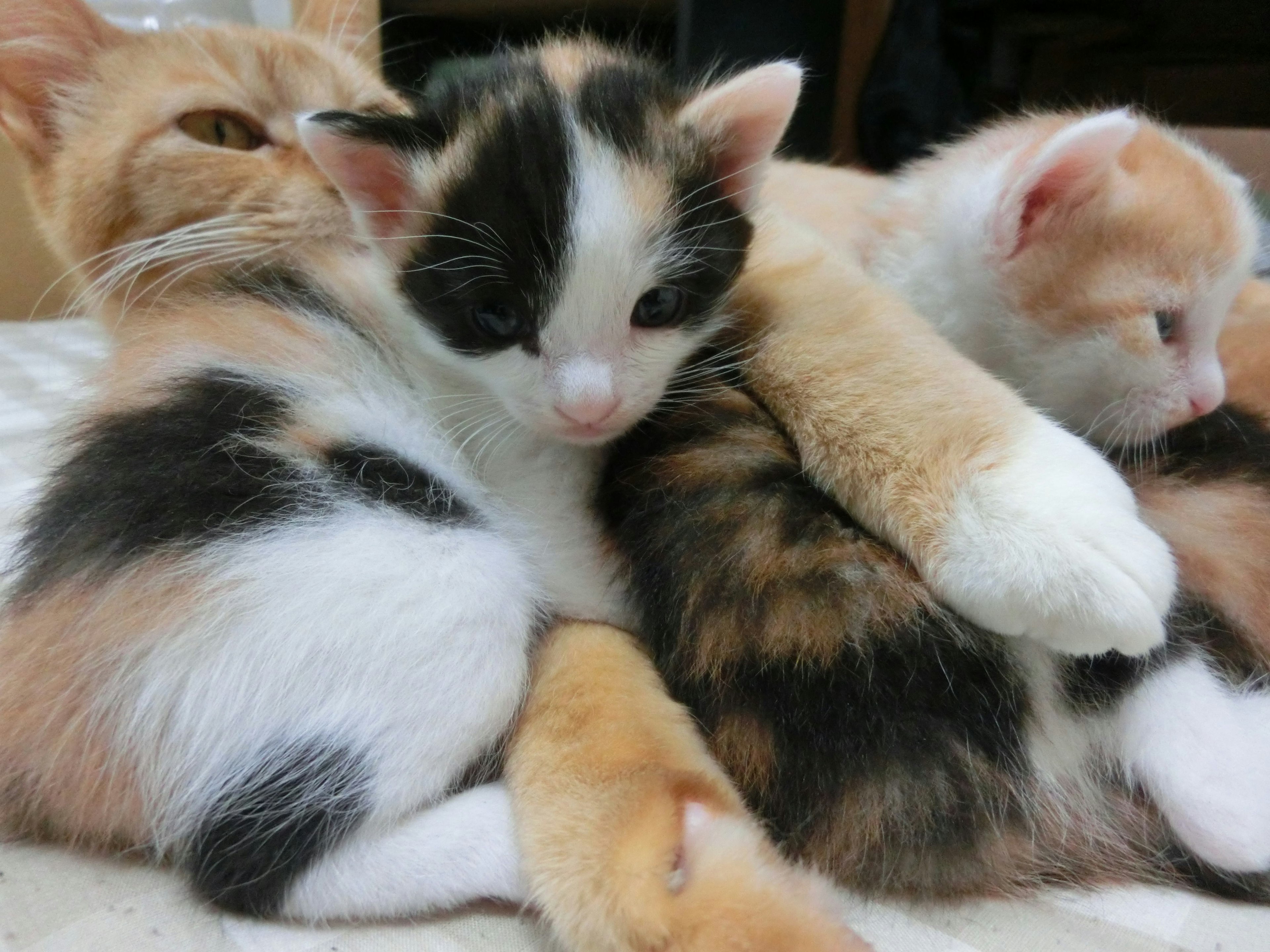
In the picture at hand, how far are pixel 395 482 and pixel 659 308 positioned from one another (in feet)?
0.85

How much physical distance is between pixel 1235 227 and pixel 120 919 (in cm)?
112

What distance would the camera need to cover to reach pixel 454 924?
1.93 ft

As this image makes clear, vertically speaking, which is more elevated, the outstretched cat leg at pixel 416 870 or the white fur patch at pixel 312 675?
the white fur patch at pixel 312 675

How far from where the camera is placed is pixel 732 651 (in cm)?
62

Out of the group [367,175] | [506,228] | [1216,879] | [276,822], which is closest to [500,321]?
[506,228]

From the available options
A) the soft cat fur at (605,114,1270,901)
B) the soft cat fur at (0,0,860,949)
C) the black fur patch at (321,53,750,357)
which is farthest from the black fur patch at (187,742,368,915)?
the black fur patch at (321,53,750,357)

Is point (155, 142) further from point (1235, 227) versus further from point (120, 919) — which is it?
Answer: point (1235, 227)

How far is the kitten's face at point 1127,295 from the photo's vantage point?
32.0 inches

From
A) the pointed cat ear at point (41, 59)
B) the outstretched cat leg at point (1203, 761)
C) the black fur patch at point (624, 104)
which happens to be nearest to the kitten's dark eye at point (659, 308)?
the black fur patch at point (624, 104)

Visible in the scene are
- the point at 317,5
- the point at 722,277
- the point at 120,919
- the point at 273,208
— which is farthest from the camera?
the point at 317,5


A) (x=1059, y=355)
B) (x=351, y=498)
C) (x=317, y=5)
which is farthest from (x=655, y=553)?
(x=317, y=5)

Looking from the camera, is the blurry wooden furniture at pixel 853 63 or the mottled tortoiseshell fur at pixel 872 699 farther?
the blurry wooden furniture at pixel 853 63

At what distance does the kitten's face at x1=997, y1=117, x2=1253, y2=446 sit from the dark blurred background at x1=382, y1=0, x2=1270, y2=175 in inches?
39.8

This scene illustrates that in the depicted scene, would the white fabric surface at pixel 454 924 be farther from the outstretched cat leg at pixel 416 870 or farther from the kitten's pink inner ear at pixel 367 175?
the kitten's pink inner ear at pixel 367 175
